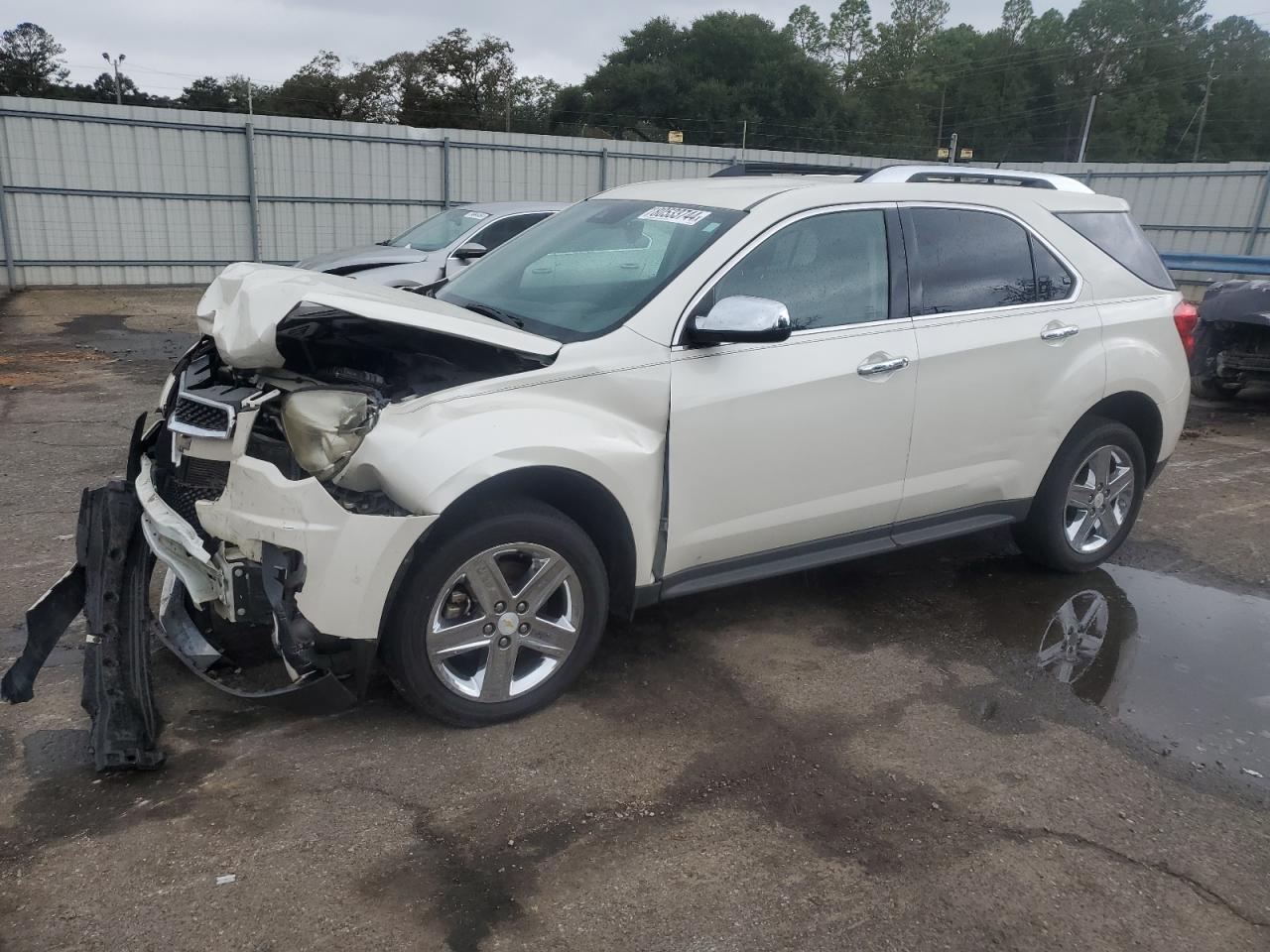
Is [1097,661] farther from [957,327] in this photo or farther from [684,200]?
[684,200]

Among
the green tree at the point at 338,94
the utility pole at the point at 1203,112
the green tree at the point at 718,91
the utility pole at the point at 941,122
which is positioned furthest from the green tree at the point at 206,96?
the utility pole at the point at 1203,112

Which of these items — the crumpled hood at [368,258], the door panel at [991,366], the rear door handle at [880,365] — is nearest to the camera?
the rear door handle at [880,365]

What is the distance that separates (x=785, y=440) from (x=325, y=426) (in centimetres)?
171

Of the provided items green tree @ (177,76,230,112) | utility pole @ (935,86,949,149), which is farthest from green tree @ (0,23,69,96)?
utility pole @ (935,86,949,149)

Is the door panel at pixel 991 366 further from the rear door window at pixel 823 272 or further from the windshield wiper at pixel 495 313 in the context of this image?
the windshield wiper at pixel 495 313

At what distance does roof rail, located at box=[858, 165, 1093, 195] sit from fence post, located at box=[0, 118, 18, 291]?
15471mm

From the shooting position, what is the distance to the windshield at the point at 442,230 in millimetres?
11492

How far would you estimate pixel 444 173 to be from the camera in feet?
61.6

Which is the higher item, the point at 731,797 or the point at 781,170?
the point at 781,170

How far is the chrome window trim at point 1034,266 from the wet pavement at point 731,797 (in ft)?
4.57

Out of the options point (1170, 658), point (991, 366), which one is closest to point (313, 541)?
point (991, 366)

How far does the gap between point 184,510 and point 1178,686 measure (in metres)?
3.86

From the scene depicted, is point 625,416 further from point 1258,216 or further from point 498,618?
point 1258,216

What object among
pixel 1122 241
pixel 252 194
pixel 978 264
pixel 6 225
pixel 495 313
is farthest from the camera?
pixel 252 194
